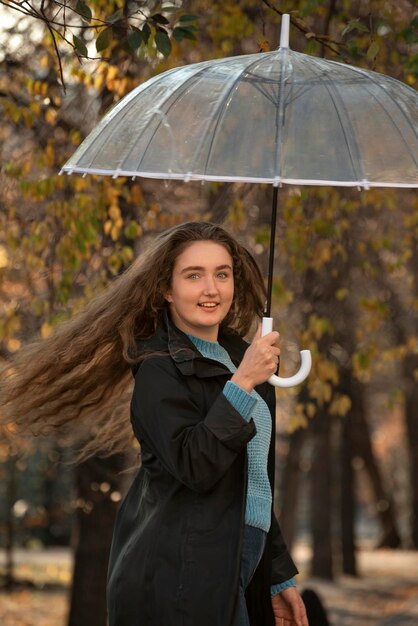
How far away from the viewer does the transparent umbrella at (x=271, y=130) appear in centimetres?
382

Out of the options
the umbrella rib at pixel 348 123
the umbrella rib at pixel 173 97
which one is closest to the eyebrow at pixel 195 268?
the umbrella rib at pixel 173 97

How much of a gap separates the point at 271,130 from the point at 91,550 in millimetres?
6742

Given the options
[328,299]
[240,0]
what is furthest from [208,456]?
[328,299]

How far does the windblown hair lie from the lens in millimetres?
4031

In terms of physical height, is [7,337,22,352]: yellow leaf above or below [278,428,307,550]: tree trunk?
above

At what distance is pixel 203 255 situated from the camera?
3.96 metres

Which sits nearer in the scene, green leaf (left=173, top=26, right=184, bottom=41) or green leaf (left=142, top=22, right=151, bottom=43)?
green leaf (left=142, top=22, right=151, bottom=43)

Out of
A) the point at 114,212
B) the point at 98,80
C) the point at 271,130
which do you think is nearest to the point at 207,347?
the point at 271,130

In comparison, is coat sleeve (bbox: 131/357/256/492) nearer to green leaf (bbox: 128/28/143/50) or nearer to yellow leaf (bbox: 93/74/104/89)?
green leaf (bbox: 128/28/143/50)

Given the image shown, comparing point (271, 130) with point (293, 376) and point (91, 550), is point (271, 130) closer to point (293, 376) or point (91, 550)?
point (293, 376)

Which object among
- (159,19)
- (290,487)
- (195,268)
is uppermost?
(159,19)

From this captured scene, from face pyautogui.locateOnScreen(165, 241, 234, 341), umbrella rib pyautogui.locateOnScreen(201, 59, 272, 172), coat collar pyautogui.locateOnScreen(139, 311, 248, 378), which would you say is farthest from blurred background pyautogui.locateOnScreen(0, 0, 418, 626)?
coat collar pyautogui.locateOnScreen(139, 311, 248, 378)

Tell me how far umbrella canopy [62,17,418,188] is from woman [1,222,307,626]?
0.94 feet

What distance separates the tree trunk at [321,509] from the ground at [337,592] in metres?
0.28
